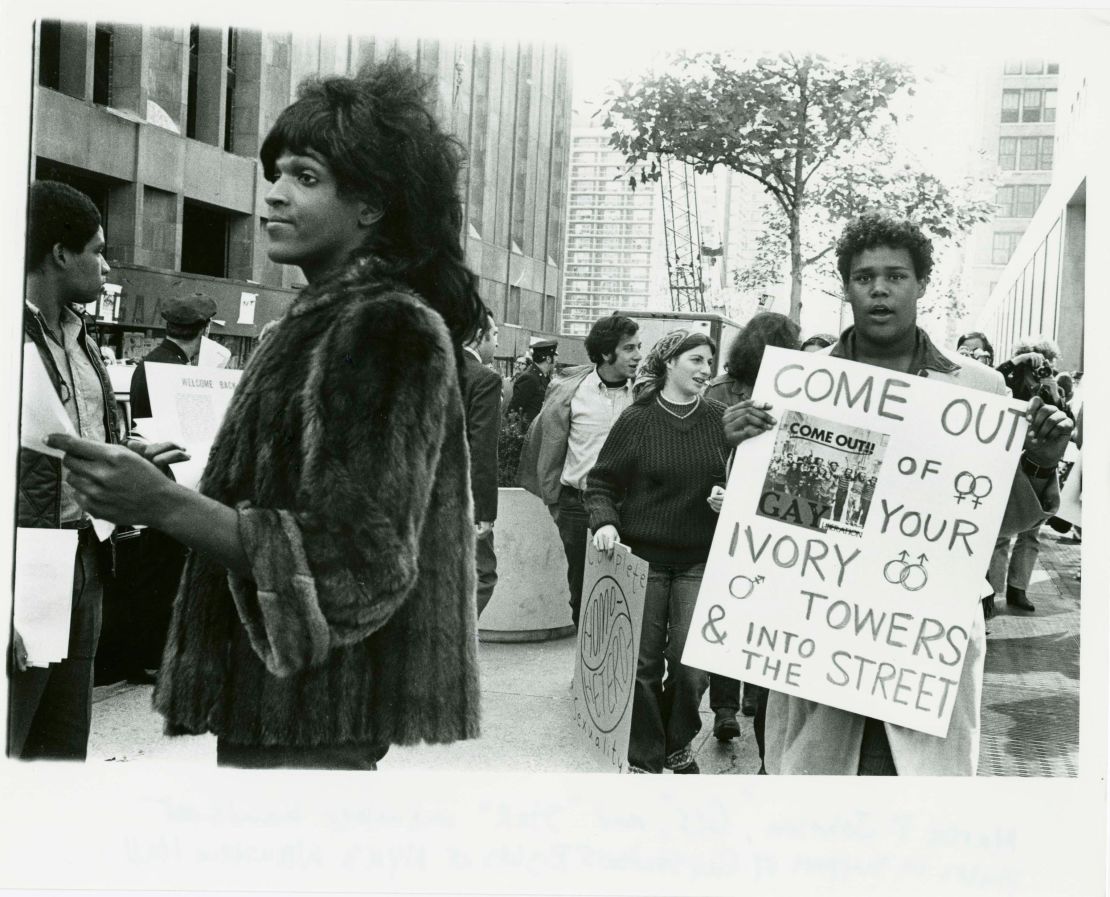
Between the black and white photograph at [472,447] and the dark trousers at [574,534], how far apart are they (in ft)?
1.96

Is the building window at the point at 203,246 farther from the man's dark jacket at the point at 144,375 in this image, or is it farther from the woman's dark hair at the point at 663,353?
the woman's dark hair at the point at 663,353

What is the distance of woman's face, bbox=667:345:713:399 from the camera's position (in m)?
4.78

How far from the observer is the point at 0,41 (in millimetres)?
3045

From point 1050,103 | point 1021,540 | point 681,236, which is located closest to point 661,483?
point 681,236

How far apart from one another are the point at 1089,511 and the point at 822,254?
367cm

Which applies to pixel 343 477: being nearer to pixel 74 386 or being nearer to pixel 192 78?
pixel 74 386

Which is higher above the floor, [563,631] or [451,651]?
[451,651]

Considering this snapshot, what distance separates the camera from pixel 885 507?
3.04 meters

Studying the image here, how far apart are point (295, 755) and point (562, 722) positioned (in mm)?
2705

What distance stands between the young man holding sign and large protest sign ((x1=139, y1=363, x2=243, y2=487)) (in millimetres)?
1350

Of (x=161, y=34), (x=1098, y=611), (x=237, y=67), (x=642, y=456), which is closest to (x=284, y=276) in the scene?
(x=237, y=67)

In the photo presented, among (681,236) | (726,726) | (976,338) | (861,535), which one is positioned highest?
(681,236)

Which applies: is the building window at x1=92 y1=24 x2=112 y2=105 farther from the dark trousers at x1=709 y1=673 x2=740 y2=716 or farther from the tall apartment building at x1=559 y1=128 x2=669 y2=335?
the dark trousers at x1=709 y1=673 x2=740 y2=716

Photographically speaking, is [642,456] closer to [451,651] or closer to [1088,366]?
[1088,366]
